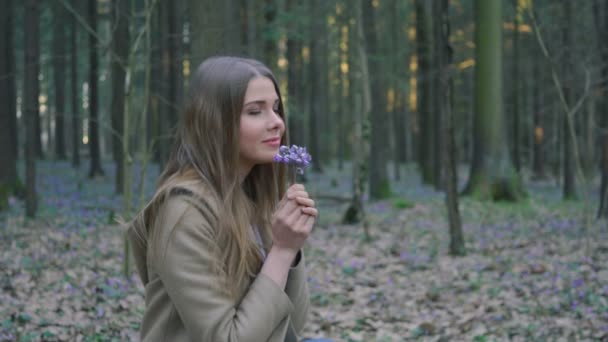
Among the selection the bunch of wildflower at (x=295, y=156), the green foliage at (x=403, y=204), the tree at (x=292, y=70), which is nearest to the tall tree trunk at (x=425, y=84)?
the tree at (x=292, y=70)

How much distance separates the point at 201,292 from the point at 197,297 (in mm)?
18

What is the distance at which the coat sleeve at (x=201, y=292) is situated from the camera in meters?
1.80

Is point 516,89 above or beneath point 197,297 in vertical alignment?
above

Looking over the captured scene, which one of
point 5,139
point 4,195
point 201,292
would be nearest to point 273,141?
point 201,292

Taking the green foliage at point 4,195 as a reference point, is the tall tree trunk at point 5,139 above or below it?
above

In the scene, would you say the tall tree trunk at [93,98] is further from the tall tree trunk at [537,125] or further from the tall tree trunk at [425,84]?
the tall tree trunk at [537,125]

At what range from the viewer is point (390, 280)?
7527mm

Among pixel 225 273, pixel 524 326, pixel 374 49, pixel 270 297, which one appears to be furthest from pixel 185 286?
pixel 374 49

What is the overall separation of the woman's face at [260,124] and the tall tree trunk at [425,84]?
17.3 metres

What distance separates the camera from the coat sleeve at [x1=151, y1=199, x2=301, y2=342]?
5.92ft

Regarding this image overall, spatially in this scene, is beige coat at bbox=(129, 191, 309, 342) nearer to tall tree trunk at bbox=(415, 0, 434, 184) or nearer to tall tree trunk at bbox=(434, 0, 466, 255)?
tall tree trunk at bbox=(434, 0, 466, 255)

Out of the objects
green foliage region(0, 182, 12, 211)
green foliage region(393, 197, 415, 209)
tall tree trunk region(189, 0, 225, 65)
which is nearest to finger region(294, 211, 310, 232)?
tall tree trunk region(189, 0, 225, 65)

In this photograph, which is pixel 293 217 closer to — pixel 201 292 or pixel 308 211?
pixel 308 211

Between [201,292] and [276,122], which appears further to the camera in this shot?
[276,122]
